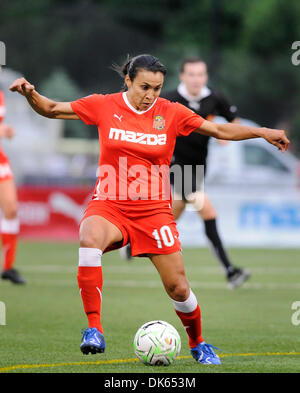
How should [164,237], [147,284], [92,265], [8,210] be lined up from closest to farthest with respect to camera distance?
[92,265] → [164,237] → [8,210] → [147,284]

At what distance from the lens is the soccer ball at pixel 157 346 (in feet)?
19.4

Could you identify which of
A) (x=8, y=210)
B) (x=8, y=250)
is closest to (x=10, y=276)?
(x=8, y=250)

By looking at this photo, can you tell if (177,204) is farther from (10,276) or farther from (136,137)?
(136,137)

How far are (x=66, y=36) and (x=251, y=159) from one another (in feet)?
81.7

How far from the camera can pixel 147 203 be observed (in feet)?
20.6

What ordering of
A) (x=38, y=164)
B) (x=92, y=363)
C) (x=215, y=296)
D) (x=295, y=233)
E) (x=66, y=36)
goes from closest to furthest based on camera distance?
(x=92, y=363)
(x=215, y=296)
(x=295, y=233)
(x=38, y=164)
(x=66, y=36)

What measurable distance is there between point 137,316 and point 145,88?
3.14 meters

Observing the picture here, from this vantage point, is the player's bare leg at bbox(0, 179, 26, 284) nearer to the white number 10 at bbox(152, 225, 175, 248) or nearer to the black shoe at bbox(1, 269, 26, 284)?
the black shoe at bbox(1, 269, 26, 284)

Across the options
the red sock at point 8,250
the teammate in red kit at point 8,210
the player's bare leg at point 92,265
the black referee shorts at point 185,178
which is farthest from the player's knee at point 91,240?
the red sock at point 8,250

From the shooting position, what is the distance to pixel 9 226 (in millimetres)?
11266

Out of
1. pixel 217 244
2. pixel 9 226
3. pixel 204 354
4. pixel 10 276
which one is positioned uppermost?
pixel 9 226

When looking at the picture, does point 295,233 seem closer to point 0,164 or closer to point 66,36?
point 0,164

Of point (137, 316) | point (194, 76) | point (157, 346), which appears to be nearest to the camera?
point (157, 346)
